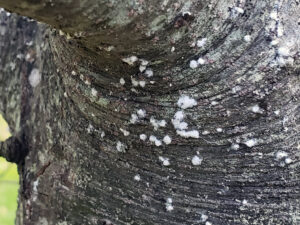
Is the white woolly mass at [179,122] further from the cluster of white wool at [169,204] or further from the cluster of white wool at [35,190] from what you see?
the cluster of white wool at [35,190]

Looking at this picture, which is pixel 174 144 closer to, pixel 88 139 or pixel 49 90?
pixel 88 139

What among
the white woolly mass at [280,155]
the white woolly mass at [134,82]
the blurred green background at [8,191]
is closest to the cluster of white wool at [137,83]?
the white woolly mass at [134,82]

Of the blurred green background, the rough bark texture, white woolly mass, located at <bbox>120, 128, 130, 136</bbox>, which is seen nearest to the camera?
the rough bark texture

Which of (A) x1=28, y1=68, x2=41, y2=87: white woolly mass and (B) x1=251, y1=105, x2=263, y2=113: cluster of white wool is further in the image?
(A) x1=28, y1=68, x2=41, y2=87: white woolly mass

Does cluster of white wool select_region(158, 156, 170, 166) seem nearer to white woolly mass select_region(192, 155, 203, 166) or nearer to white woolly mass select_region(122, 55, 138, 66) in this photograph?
white woolly mass select_region(192, 155, 203, 166)

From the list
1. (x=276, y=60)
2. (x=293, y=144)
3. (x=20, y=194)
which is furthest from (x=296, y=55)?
(x=20, y=194)

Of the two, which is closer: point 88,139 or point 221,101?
point 221,101

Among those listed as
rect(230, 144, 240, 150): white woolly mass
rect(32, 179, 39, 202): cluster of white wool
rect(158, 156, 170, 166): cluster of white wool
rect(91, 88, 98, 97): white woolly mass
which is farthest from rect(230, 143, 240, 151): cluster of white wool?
rect(32, 179, 39, 202): cluster of white wool
